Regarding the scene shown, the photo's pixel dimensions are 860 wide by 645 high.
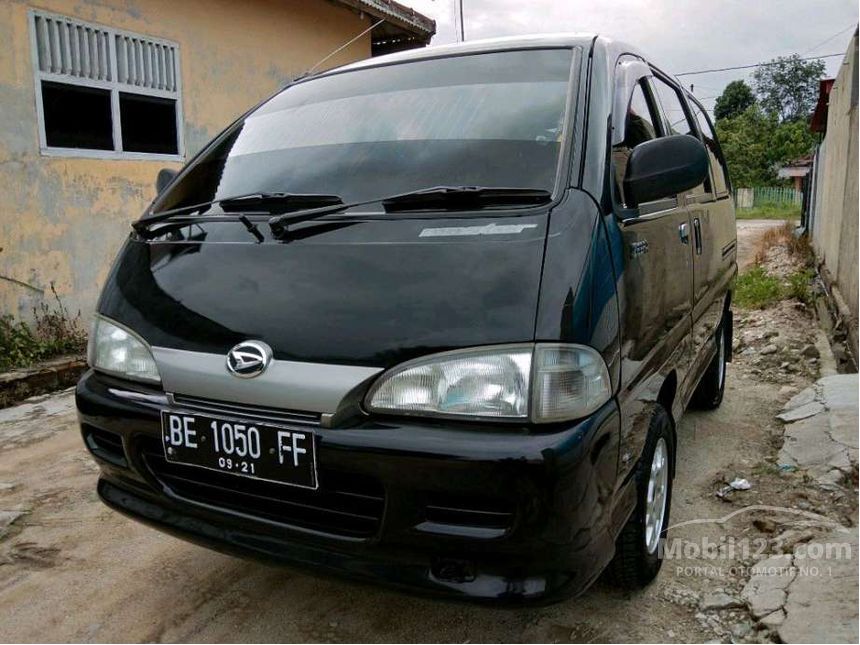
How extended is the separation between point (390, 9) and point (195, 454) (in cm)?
821

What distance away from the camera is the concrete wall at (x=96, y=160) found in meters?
5.18

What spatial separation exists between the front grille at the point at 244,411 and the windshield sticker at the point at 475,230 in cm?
56

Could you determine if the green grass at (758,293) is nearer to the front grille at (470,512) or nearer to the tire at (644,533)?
the tire at (644,533)

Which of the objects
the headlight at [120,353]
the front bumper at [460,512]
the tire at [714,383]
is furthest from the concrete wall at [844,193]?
the headlight at [120,353]

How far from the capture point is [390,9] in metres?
8.92

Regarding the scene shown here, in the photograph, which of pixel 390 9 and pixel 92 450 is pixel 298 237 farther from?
pixel 390 9

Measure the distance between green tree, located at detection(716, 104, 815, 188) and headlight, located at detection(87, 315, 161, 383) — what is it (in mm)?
39651

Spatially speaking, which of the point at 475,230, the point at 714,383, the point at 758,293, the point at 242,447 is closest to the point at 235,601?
the point at 242,447

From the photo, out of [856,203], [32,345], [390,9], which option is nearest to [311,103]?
[32,345]

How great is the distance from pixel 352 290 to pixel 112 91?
5.15m

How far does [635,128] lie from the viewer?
251cm

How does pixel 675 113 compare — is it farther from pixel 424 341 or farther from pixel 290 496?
pixel 290 496

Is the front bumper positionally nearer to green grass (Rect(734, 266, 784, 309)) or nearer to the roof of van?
the roof of van

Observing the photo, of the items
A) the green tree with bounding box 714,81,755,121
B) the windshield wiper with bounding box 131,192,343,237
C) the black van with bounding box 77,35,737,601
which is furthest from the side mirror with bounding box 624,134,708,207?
the green tree with bounding box 714,81,755,121
